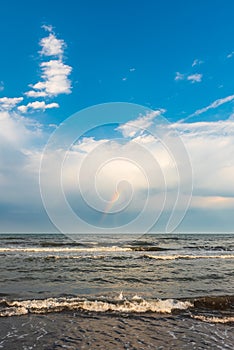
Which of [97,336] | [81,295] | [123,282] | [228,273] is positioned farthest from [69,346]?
[228,273]

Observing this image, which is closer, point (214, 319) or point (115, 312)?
point (214, 319)

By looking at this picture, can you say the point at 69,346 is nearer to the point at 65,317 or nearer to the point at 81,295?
the point at 65,317

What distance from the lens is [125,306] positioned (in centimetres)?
1201

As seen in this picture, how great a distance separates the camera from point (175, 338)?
861cm

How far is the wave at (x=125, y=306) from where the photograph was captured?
36.3ft

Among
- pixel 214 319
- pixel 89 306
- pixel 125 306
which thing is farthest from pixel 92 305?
pixel 214 319

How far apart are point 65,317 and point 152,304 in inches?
139

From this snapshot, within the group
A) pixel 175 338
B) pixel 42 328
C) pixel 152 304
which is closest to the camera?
pixel 175 338

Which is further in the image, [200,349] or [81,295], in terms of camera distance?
[81,295]

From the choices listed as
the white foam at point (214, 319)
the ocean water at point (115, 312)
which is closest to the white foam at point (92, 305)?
the ocean water at point (115, 312)

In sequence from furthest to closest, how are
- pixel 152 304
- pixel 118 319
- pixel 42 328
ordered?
pixel 152 304 → pixel 118 319 → pixel 42 328

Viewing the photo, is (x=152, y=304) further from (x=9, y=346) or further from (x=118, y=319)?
(x=9, y=346)

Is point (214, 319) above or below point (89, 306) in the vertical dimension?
below

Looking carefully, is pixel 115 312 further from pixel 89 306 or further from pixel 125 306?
pixel 89 306
